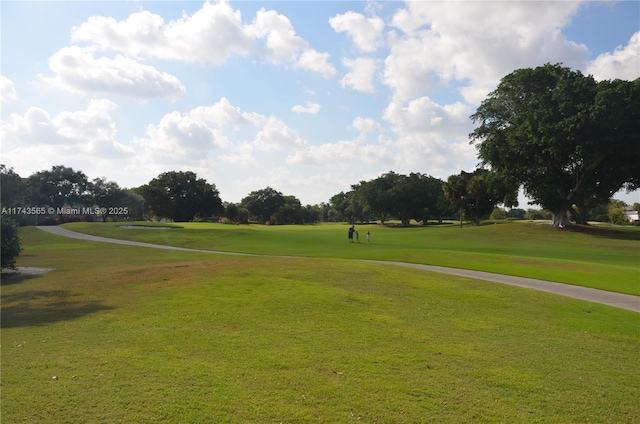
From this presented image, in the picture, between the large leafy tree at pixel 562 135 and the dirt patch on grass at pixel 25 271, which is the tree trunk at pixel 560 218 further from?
the dirt patch on grass at pixel 25 271

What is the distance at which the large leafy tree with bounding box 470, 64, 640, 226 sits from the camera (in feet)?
159

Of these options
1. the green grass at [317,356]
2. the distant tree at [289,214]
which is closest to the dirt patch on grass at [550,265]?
the green grass at [317,356]

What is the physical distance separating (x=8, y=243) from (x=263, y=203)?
131784 millimetres

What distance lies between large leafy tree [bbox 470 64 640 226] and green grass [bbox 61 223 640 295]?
A: 5668 millimetres

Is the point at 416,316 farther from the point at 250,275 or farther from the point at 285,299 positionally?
the point at 250,275

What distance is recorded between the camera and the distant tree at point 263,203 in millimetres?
155750

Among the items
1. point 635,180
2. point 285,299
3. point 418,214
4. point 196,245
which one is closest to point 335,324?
point 285,299

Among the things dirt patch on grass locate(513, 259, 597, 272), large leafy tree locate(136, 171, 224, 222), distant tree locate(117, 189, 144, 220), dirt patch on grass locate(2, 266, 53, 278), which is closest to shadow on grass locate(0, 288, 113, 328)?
dirt patch on grass locate(2, 266, 53, 278)

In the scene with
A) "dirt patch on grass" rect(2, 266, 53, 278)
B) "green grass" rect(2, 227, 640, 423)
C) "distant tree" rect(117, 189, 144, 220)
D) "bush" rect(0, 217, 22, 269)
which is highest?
"distant tree" rect(117, 189, 144, 220)

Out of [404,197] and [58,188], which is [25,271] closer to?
[58,188]

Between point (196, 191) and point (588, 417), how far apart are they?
12258 centimetres

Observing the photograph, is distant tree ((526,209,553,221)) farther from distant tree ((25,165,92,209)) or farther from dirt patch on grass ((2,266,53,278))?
dirt patch on grass ((2,266,53,278))

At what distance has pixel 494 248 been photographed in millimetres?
45312

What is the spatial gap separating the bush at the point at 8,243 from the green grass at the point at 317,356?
1009cm
